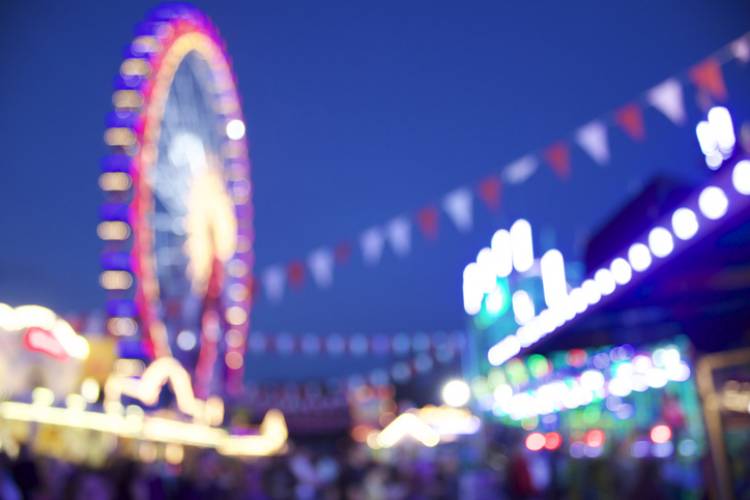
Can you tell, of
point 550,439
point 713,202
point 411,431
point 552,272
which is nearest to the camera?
point 713,202

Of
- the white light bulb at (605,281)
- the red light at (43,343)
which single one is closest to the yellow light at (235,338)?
the red light at (43,343)

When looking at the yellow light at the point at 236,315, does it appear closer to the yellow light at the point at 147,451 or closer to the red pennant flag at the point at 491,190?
the yellow light at the point at 147,451

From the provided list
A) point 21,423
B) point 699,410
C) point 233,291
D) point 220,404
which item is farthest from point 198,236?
point 699,410

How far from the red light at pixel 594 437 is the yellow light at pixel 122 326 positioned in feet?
62.9

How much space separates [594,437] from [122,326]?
20.1 m

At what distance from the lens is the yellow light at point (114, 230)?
61.7 feet

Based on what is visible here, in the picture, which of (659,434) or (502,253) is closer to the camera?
(659,434)

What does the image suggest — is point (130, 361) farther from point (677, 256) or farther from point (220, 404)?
point (677, 256)

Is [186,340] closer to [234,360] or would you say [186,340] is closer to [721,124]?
[234,360]

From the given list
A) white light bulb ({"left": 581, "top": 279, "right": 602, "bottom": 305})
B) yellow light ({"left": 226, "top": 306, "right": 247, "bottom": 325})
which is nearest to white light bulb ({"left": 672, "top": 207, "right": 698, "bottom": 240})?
white light bulb ({"left": 581, "top": 279, "right": 602, "bottom": 305})

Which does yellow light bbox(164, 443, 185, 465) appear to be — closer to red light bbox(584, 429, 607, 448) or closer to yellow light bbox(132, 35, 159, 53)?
yellow light bbox(132, 35, 159, 53)

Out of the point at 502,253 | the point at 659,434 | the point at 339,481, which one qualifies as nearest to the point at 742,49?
the point at 339,481

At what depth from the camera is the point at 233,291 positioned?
24.3 m

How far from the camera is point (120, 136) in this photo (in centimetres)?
1866
